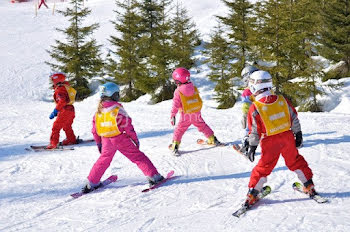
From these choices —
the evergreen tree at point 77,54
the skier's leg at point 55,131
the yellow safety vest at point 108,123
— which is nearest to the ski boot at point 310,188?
the yellow safety vest at point 108,123

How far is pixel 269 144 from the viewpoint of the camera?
158 inches

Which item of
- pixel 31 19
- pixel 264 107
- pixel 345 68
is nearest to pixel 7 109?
pixel 264 107

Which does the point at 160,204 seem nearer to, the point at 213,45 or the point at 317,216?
the point at 317,216

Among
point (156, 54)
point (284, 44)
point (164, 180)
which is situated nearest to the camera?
point (164, 180)

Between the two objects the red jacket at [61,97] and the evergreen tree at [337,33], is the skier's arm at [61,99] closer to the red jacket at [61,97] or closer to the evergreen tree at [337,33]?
the red jacket at [61,97]

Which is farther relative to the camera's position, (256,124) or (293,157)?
(293,157)

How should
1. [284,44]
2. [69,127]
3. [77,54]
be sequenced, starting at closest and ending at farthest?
[69,127] → [284,44] → [77,54]

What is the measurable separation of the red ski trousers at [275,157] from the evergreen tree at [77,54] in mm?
21660

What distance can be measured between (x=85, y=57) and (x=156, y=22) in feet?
20.1

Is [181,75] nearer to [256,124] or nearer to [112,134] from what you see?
[112,134]

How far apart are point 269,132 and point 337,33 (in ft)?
57.8

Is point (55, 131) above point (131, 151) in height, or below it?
above

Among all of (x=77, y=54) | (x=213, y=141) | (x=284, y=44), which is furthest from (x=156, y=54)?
(x=213, y=141)

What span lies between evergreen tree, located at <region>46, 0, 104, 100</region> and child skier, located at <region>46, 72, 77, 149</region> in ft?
55.4
